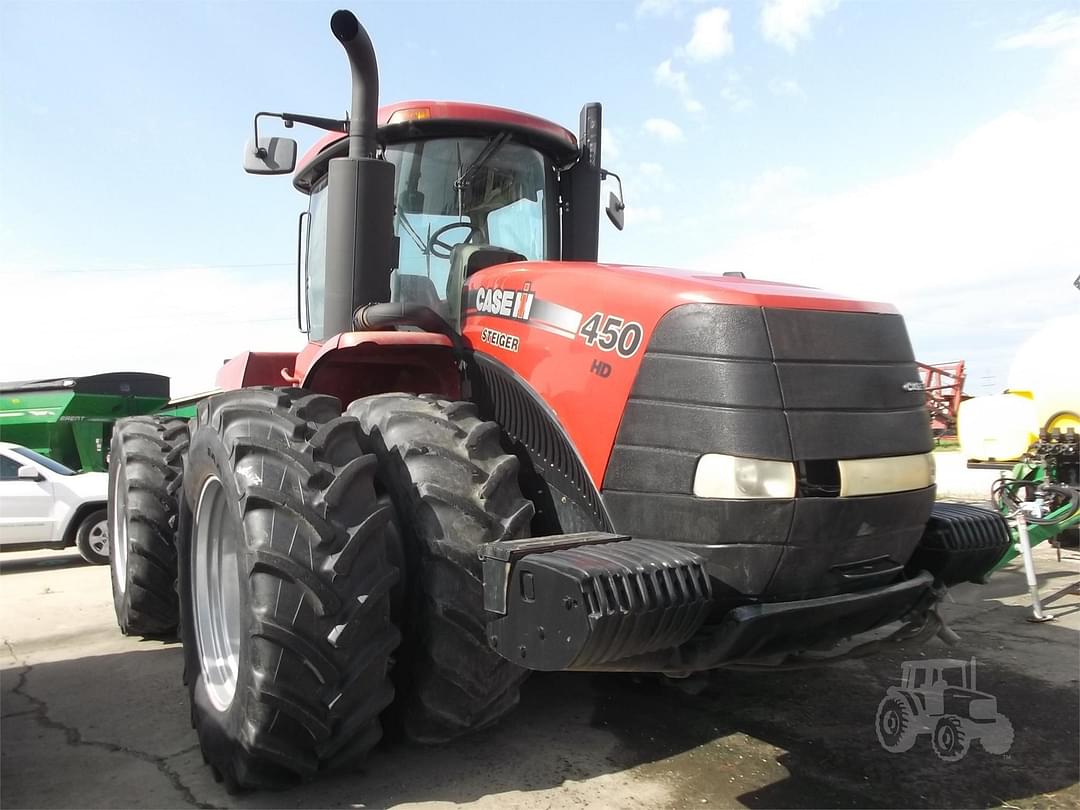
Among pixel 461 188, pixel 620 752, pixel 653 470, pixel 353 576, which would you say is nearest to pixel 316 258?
pixel 461 188

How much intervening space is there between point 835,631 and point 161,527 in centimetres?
353

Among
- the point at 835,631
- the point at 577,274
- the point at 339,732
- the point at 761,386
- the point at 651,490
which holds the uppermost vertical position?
the point at 577,274

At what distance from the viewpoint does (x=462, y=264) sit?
3463 mm

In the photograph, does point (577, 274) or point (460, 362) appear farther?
point (460, 362)

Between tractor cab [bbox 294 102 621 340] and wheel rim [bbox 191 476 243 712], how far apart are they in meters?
0.86

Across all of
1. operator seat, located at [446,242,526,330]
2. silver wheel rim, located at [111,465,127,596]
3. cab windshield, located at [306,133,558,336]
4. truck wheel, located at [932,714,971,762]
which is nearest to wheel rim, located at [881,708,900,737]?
truck wheel, located at [932,714,971,762]

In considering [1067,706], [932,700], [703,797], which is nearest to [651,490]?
[703,797]

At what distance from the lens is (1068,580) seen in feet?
21.4

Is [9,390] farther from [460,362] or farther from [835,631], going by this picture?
[835,631]

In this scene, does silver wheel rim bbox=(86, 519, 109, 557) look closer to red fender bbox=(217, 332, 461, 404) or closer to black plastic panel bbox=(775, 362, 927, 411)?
red fender bbox=(217, 332, 461, 404)

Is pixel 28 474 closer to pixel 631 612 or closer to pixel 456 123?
pixel 456 123

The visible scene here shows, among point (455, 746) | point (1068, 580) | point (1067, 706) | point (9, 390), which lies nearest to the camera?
point (455, 746)

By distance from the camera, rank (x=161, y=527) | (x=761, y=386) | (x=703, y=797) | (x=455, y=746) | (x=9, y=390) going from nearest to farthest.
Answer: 1. (x=761, y=386)
2. (x=703, y=797)
3. (x=455, y=746)
4. (x=161, y=527)
5. (x=9, y=390)

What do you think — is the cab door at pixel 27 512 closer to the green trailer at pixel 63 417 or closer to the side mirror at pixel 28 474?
the side mirror at pixel 28 474
